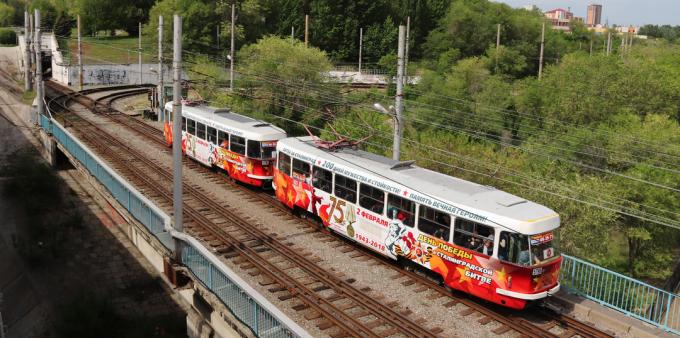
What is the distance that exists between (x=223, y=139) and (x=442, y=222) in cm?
1255

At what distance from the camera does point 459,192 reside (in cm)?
1519

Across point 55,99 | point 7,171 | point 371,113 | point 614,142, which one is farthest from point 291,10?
point 614,142

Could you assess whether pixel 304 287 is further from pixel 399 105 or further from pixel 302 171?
pixel 399 105

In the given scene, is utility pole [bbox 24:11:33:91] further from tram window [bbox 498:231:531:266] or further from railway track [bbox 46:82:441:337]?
tram window [bbox 498:231:531:266]

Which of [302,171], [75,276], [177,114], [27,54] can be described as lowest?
[75,276]

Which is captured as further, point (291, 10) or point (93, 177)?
point (291, 10)

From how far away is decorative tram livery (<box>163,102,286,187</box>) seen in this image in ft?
76.4

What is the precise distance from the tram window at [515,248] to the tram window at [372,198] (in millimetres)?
3861

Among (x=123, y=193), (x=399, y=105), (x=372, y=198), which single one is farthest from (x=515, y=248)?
(x=123, y=193)

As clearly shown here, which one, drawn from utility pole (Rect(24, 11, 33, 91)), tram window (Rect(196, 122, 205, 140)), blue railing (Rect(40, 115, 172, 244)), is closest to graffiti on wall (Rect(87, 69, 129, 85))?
utility pole (Rect(24, 11, 33, 91))

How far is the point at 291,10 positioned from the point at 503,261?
74.1 m

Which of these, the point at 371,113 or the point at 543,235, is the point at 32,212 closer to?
the point at 371,113

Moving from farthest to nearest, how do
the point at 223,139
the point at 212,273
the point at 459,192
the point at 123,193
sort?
the point at 223,139 < the point at 123,193 < the point at 459,192 < the point at 212,273

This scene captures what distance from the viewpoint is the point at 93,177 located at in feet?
79.6
